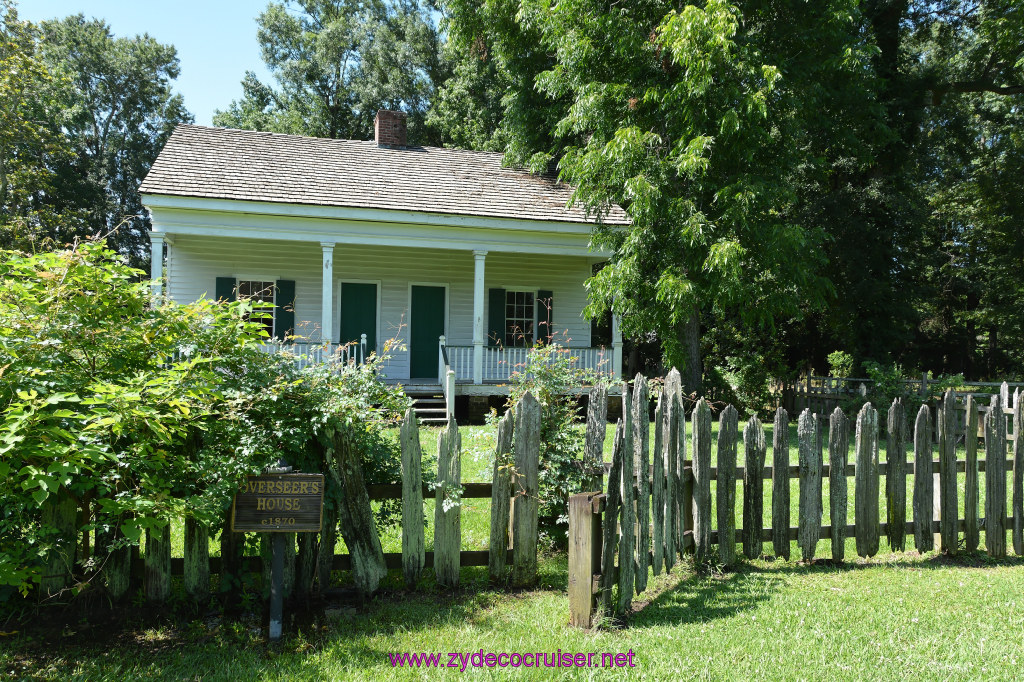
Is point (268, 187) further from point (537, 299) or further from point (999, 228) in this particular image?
point (999, 228)

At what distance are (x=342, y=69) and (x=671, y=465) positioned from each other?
3584 cm

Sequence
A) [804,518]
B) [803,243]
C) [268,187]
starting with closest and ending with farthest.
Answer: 1. [804,518]
2. [803,243]
3. [268,187]

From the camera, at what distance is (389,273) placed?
16.5m

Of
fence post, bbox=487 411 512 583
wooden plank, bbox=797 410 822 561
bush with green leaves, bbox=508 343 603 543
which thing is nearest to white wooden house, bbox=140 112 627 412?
bush with green leaves, bbox=508 343 603 543

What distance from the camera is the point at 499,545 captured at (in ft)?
14.9

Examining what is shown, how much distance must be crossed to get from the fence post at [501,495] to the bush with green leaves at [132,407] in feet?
2.44

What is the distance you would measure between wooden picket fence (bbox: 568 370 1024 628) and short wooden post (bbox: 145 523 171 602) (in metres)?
2.54

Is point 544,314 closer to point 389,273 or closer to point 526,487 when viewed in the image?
point 389,273

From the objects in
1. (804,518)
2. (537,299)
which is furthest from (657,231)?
(804,518)

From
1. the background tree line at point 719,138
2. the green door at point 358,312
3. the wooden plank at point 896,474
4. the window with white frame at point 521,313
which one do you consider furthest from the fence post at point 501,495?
the window with white frame at point 521,313

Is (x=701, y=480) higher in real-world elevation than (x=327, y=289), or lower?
lower

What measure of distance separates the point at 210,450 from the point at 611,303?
10.4 m

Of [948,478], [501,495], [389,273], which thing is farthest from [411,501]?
[389,273]

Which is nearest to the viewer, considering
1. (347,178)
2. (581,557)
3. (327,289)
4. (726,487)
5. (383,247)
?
(581,557)
